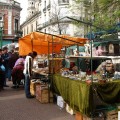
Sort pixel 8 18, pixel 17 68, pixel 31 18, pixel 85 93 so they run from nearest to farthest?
pixel 85 93
pixel 17 68
pixel 8 18
pixel 31 18

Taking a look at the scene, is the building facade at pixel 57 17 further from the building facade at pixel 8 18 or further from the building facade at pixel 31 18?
the building facade at pixel 8 18

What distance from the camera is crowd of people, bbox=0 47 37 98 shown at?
11305 millimetres

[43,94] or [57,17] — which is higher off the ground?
[57,17]

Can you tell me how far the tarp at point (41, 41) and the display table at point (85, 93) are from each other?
140 inches

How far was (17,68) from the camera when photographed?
1380 cm

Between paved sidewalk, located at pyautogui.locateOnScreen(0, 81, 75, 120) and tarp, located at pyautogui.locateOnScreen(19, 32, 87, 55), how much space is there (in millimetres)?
2325

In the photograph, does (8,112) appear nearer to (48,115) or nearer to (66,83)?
(48,115)

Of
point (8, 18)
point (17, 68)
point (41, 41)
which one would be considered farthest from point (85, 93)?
point (8, 18)

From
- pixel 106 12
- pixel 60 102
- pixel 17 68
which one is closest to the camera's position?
pixel 60 102

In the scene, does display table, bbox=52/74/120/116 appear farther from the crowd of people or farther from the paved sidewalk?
the crowd of people

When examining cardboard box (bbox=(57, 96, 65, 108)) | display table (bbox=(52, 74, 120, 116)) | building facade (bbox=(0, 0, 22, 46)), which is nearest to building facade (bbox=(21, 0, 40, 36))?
building facade (bbox=(0, 0, 22, 46))

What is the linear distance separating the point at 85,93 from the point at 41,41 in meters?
6.66

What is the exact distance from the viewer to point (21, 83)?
1496cm

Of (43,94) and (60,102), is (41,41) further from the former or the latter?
(60,102)
